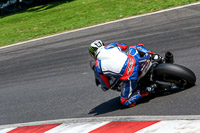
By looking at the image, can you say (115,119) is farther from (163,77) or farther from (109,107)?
(163,77)

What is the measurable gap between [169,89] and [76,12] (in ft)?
53.2

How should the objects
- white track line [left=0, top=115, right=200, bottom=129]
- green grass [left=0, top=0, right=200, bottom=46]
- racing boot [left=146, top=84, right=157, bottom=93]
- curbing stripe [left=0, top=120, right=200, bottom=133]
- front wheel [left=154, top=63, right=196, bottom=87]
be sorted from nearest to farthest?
curbing stripe [left=0, top=120, right=200, bottom=133] → white track line [left=0, top=115, right=200, bottom=129] → front wheel [left=154, top=63, right=196, bottom=87] → racing boot [left=146, top=84, right=157, bottom=93] → green grass [left=0, top=0, right=200, bottom=46]

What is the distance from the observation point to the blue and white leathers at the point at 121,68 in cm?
591

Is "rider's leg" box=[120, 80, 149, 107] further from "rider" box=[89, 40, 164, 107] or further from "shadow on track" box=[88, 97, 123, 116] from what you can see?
"shadow on track" box=[88, 97, 123, 116]

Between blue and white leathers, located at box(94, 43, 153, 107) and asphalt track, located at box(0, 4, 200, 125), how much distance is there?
14.4 inches

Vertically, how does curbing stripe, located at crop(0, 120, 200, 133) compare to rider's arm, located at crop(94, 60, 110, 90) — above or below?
below

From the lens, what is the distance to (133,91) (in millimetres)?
6242

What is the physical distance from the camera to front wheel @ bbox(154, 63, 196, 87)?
5.89 metres

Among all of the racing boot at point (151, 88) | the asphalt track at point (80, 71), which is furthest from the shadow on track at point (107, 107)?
the racing boot at point (151, 88)

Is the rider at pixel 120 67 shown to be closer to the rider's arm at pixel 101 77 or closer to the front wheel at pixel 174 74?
the rider's arm at pixel 101 77

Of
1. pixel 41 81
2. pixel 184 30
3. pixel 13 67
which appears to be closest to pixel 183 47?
pixel 184 30

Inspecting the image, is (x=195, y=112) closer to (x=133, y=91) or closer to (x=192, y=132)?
(x=192, y=132)

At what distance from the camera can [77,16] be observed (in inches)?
795

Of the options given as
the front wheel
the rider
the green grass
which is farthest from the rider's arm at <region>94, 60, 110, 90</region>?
the green grass
